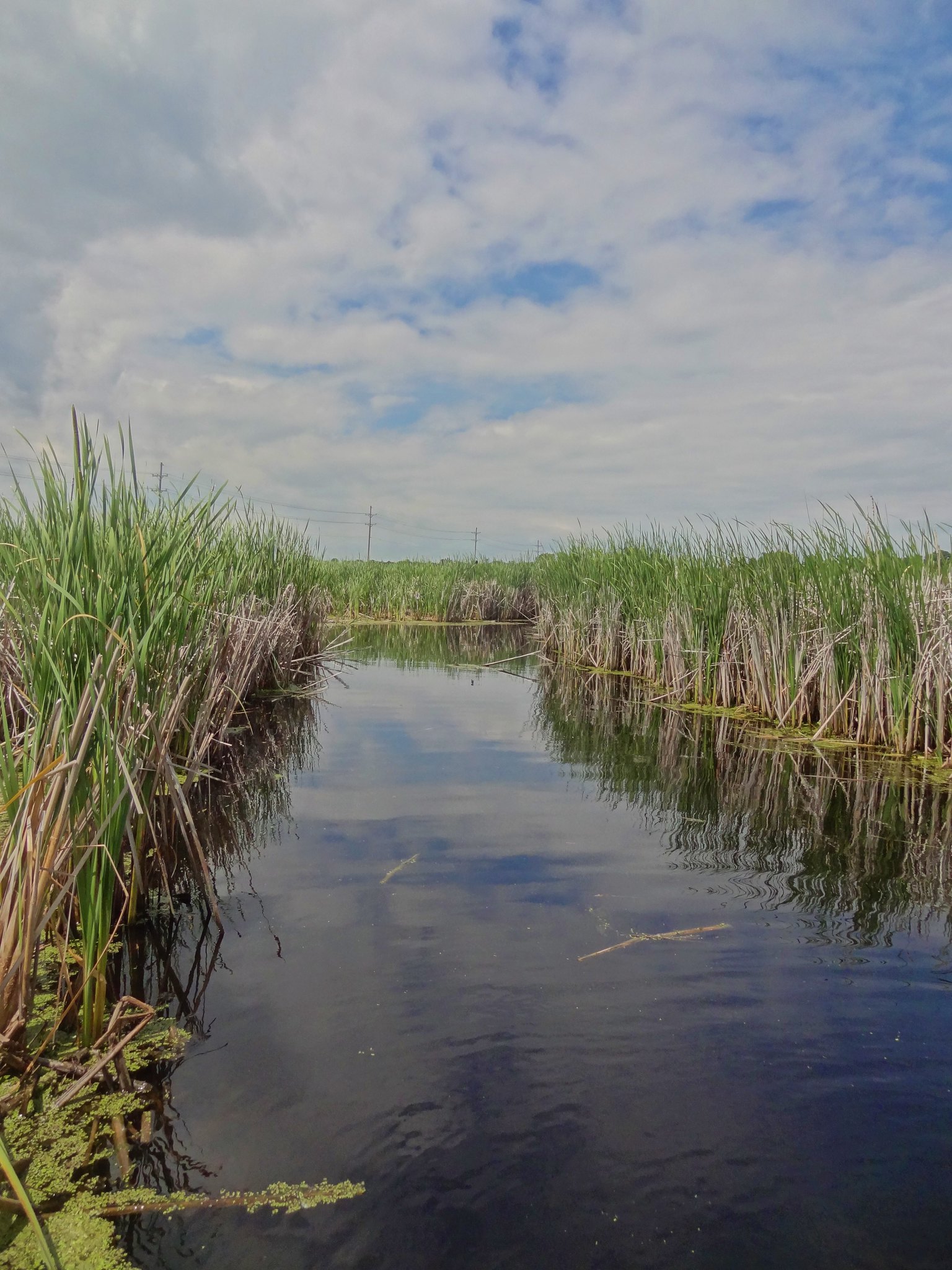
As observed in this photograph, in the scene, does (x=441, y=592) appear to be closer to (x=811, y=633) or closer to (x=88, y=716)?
(x=811, y=633)

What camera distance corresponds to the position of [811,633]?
7711mm

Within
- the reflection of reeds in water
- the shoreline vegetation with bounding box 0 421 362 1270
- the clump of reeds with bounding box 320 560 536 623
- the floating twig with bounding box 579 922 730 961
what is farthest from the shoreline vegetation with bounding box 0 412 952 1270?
the clump of reeds with bounding box 320 560 536 623

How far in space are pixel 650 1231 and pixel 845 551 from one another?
269 inches

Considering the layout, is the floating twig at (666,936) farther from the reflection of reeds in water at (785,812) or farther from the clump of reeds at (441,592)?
the clump of reeds at (441,592)

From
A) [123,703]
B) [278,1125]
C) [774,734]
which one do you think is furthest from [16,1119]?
[774,734]

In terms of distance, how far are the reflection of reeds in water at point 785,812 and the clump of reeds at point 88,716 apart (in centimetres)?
291

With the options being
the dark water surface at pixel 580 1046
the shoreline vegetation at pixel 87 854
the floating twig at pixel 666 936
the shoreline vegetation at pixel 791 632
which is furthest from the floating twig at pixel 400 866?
the shoreline vegetation at pixel 791 632

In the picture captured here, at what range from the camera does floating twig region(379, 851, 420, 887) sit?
3.97 meters

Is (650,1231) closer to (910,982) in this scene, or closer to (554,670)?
(910,982)

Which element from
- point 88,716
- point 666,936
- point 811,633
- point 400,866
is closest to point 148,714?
point 88,716

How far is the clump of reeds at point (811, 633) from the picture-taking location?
6641mm

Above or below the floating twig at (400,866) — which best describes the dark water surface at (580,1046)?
below

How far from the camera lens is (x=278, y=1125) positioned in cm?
215

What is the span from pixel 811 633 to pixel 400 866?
5.31m
